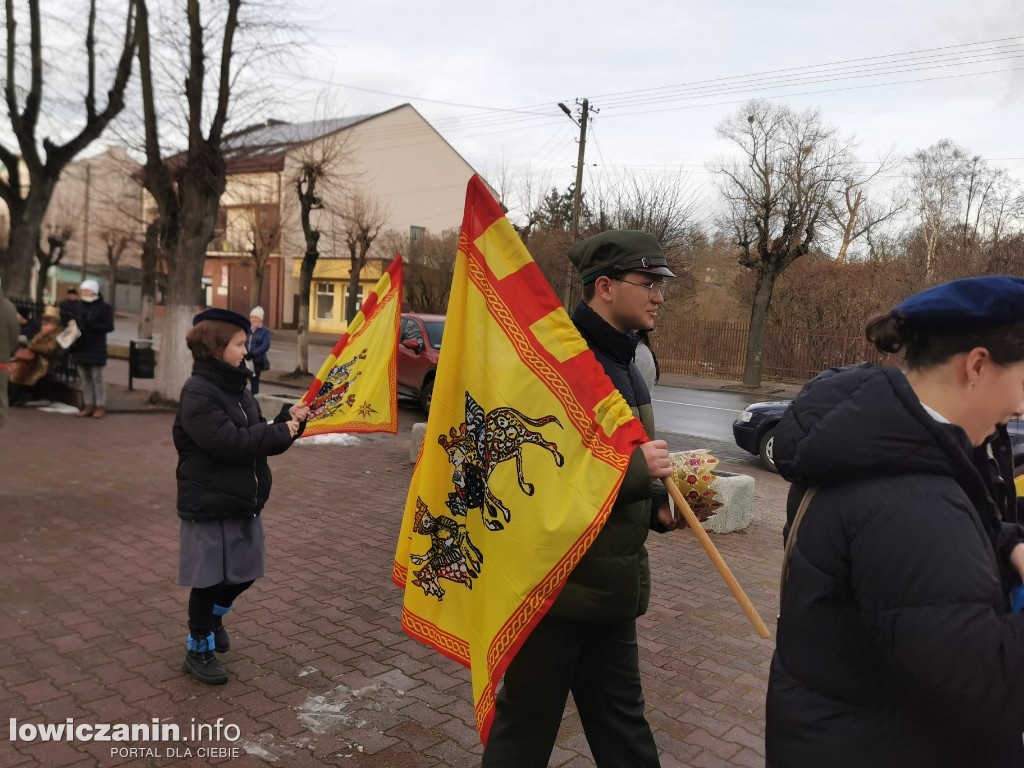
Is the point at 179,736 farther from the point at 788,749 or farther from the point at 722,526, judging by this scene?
the point at 722,526

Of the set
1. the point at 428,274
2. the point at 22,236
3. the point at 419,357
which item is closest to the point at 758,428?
the point at 419,357

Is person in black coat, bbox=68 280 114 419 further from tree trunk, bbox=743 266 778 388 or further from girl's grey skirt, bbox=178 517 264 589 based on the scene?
tree trunk, bbox=743 266 778 388

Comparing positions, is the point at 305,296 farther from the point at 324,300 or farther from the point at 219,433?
the point at 324,300

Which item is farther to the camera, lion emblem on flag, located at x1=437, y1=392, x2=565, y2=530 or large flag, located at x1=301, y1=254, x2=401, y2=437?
large flag, located at x1=301, y1=254, x2=401, y2=437

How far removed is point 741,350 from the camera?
27.7 metres

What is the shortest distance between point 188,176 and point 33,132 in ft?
14.1

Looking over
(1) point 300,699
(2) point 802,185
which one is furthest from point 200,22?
(2) point 802,185

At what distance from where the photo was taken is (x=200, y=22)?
11.8 meters

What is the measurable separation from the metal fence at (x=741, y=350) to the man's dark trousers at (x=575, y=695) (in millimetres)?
23818

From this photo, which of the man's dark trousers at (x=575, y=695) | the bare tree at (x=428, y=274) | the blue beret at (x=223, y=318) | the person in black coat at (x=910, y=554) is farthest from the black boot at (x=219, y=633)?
the bare tree at (x=428, y=274)

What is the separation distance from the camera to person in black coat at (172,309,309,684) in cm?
354

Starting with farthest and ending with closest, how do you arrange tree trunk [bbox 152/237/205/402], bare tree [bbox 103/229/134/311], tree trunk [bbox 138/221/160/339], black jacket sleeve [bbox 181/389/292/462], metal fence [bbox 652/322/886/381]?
bare tree [bbox 103/229/134/311] → metal fence [bbox 652/322/886/381] → tree trunk [bbox 138/221/160/339] → tree trunk [bbox 152/237/205/402] → black jacket sleeve [bbox 181/389/292/462]

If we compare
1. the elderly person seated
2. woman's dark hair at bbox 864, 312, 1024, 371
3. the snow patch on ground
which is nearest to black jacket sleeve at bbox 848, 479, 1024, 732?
woman's dark hair at bbox 864, 312, 1024, 371

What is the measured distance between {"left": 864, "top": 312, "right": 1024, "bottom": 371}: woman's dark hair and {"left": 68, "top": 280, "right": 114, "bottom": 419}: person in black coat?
432 inches
